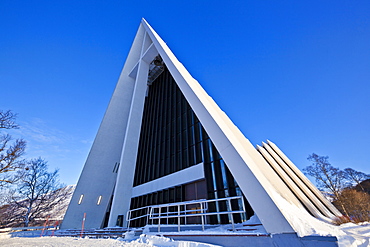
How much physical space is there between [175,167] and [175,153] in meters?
1.06

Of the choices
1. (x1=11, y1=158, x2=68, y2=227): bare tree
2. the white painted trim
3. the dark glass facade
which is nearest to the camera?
the dark glass facade

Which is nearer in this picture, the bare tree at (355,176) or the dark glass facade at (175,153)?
the dark glass facade at (175,153)

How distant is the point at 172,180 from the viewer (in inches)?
459

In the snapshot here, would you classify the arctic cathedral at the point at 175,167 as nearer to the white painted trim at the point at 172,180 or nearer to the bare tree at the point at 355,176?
the white painted trim at the point at 172,180

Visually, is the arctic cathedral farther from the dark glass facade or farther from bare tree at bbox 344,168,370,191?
bare tree at bbox 344,168,370,191

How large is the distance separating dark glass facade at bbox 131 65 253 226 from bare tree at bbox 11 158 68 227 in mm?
16770

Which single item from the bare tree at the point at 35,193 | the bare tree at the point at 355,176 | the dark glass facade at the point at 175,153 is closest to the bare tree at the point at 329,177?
the bare tree at the point at 355,176

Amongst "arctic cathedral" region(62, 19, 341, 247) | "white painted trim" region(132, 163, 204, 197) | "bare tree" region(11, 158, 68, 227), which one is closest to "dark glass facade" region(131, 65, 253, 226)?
"arctic cathedral" region(62, 19, 341, 247)

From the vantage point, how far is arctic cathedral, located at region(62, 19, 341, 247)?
5.16 meters

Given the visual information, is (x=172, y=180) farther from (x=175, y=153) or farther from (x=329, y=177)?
(x=329, y=177)

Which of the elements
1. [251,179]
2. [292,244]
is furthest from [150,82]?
[292,244]

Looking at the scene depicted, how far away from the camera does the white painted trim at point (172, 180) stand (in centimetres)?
998

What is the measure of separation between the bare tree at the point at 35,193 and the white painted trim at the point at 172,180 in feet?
57.0

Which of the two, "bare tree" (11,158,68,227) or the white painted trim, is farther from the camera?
"bare tree" (11,158,68,227)
